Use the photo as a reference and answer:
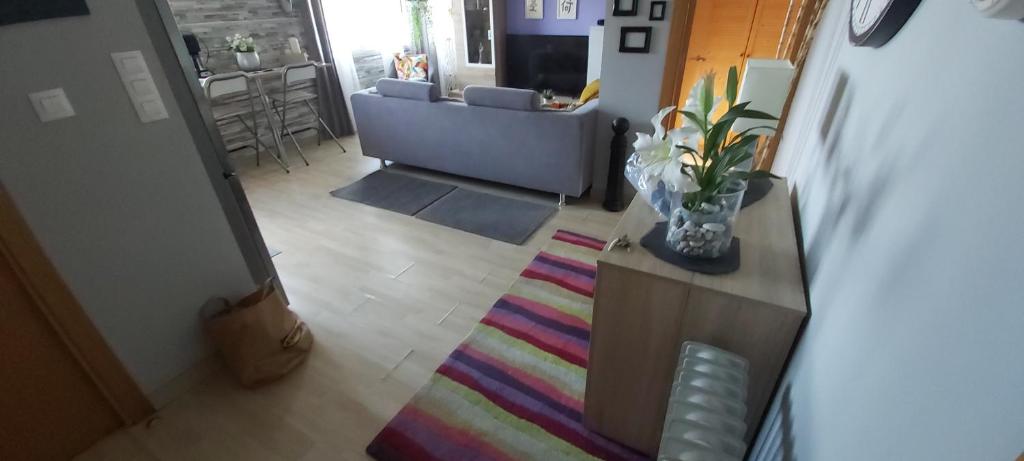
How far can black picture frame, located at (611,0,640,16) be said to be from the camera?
2.43 meters

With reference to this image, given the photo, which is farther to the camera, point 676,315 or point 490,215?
point 490,215

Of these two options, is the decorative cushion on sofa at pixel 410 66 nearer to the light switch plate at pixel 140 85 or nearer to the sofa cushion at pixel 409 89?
the sofa cushion at pixel 409 89

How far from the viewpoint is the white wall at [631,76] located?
8.09 feet

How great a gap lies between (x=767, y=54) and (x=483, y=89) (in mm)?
2661

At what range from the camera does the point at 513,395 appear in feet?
5.11

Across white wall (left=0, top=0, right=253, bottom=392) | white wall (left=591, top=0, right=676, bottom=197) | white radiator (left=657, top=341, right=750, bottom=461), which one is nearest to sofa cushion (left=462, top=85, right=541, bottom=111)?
white wall (left=591, top=0, right=676, bottom=197)

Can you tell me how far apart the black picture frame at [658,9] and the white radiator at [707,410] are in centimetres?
216

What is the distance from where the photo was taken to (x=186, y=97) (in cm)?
143

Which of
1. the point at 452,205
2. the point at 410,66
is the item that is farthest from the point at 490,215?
the point at 410,66

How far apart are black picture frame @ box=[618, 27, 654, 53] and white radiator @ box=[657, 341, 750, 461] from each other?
2.14 metres

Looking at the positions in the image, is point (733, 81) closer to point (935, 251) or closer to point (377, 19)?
point (935, 251)

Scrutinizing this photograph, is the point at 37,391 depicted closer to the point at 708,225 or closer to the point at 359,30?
the point at 708,225

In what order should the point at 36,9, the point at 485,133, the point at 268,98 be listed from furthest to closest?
the point at 268,98 < the point at 485,133 < the point at 36,9

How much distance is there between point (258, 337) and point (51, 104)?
927 millimetres
